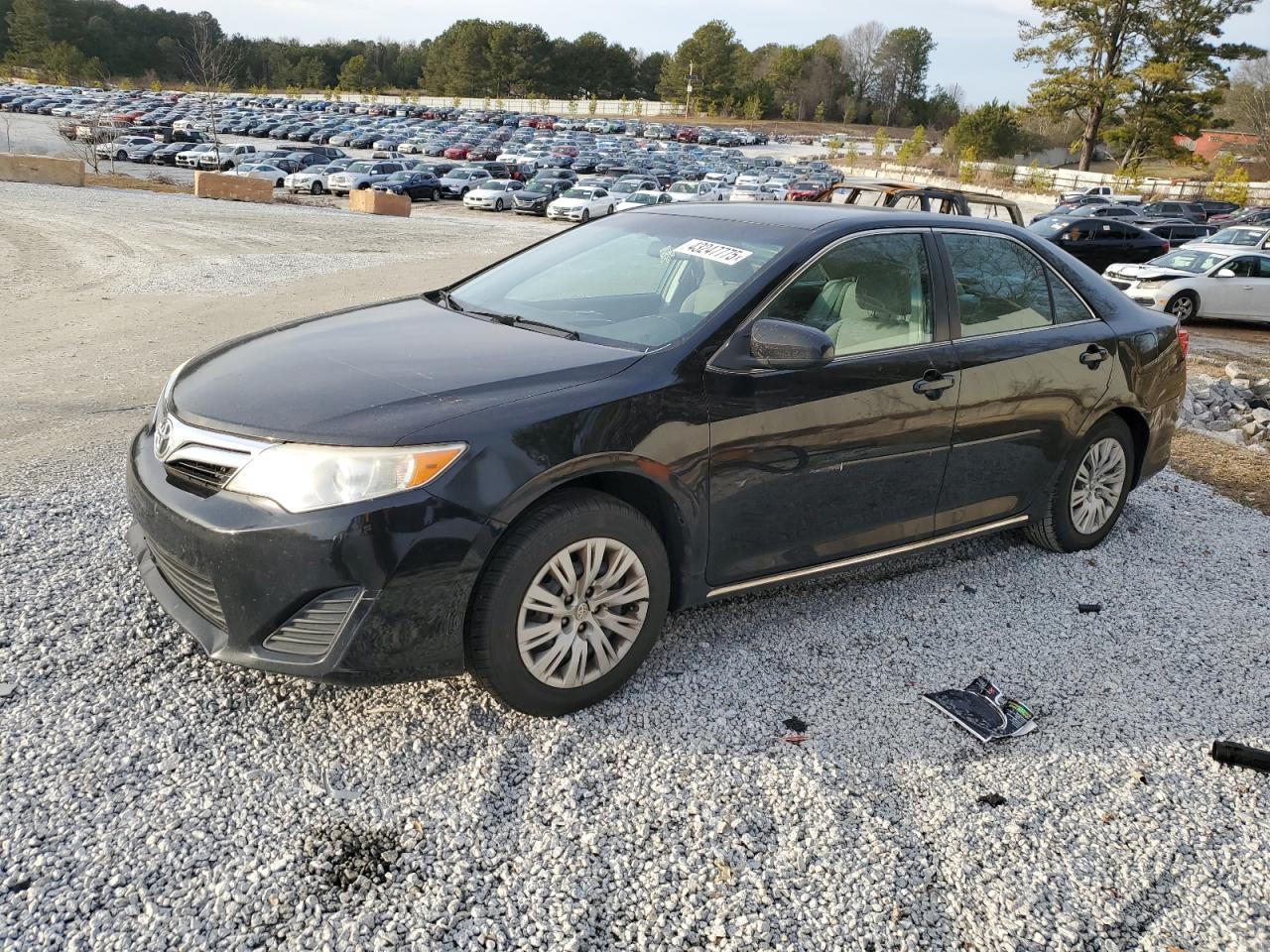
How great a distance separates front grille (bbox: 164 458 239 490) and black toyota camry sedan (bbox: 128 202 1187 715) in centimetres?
1

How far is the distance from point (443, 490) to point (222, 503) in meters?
0.69

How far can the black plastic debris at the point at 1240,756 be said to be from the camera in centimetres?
328

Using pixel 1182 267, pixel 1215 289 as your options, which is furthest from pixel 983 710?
pixel 1182 267

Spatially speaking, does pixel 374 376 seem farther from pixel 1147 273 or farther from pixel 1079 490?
pixel 1147 273

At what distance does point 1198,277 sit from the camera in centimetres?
1683

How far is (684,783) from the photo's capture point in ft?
9.76

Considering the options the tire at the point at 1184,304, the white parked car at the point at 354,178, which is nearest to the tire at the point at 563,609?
the tire at the point at 1184,304

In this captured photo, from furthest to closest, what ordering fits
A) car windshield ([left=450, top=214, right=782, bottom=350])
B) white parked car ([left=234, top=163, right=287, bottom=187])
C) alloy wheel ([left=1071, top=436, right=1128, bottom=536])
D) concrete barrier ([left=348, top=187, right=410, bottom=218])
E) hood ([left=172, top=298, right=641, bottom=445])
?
1. white parked car ([left=234, top=163, right=287, bottom=187])
2. concrete barrier ([left=348, top=187, right=410, bottom=218])
3. alloy wheel ([left=1071, top=436, right=1128, bottom=536])
4. car windshield ([left=450, top=214, right=782, bottom=350])
5. hood ([left=172, top=298, right=641, bottom=445])

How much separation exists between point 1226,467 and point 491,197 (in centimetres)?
2947

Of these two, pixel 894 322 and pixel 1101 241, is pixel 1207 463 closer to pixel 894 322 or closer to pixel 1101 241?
pixel 894 322

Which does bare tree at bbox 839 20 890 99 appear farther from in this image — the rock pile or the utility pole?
the rock pile

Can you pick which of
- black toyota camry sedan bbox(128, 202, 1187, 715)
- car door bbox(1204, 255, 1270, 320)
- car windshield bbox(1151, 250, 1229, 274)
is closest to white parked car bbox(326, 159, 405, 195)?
car windshield bbox(1151, 250, 1229, 274)

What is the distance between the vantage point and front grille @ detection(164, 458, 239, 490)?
2.93 meters

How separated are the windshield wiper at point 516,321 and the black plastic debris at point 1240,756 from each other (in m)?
2.69
